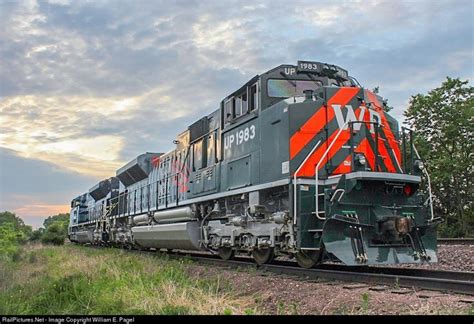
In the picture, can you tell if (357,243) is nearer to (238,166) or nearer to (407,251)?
(407,251)

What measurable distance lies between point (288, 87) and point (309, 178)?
7.16 ft

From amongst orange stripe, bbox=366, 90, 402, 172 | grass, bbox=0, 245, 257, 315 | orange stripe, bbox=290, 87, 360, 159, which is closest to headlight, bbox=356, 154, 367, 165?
orange stripe, bbox=290, 87, 360, 159

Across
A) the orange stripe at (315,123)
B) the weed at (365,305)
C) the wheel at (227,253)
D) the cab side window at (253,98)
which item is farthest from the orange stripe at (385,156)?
the wheel at (227,253)

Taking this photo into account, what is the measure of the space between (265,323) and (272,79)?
21.4ft

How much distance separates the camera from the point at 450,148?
32219 mm

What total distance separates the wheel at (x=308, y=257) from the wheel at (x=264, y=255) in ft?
2.64

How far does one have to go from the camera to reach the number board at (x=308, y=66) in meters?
9.42

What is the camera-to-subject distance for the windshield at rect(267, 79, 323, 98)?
9.48 meters

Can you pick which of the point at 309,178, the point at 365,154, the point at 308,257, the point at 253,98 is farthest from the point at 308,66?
the point at 308,257

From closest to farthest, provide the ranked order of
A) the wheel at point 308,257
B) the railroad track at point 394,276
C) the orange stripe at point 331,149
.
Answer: the railroad track at point 394,276 → the wheel at point 308,257 → the orange stripe at point 331,149

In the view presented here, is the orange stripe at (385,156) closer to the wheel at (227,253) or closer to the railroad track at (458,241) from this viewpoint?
the wheel at (227,253)

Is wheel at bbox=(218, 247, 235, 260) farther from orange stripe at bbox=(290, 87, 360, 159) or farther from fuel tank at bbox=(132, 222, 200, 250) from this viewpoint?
orange stripe at bbox=(290, 87, 360, 159)

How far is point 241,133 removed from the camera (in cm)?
1038

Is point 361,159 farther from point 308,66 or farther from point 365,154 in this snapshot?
point 308,66
